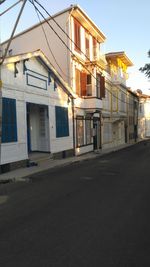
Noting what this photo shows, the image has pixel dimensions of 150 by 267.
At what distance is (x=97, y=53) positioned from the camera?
30.1 meters

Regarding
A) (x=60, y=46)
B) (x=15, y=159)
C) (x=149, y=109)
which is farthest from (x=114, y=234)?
(x=149, y=109)

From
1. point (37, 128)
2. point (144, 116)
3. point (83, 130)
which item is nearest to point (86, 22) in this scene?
point (83, 130)

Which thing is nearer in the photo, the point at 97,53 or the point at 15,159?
the point at 15,159

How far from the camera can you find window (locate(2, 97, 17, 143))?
592 inches

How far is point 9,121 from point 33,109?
550cm

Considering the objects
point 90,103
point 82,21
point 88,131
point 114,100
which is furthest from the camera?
point 114,100

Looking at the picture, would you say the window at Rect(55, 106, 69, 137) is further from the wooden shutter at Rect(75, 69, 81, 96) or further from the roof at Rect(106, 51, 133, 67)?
the roof at Rect(106, 51, 133, 67)

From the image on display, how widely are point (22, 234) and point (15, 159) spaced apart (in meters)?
10.0

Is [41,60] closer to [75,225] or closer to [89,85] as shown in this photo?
[89,85]

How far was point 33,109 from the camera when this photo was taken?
68.4ft

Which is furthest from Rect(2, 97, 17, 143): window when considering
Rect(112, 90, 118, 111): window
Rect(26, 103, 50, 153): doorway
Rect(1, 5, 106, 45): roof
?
Rect(112, 90, 118, 111): window

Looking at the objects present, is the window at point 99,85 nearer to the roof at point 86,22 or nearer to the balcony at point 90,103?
the balcony at point 90,103

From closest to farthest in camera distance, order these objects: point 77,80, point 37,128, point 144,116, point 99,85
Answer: point 37,128, point 77,80, point 99,85, point 144,116

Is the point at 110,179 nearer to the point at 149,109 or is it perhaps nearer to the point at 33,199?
the point at 33,199
